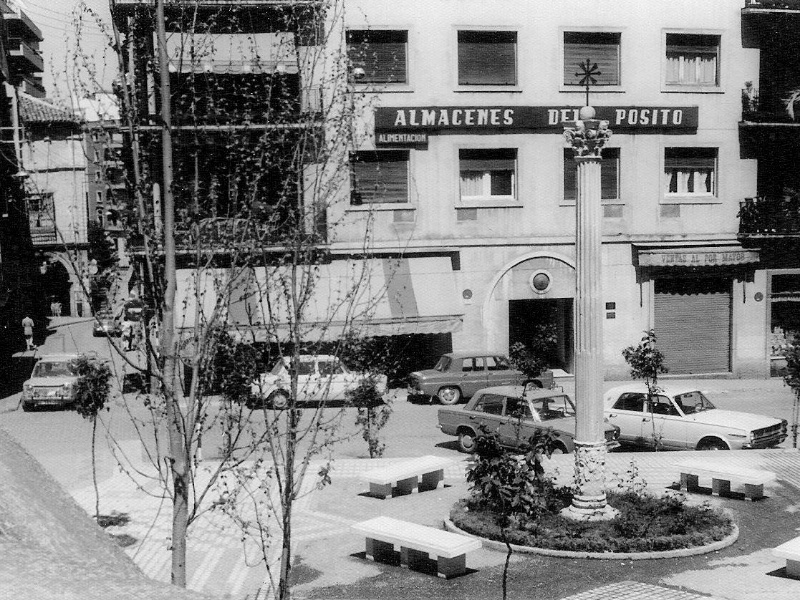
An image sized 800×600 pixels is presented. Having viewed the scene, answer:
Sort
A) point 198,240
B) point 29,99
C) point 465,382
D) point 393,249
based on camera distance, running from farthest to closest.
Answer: point 29,99 < point 393,249 < point 465,382 < point 198,240

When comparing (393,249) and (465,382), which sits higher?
(393,249)

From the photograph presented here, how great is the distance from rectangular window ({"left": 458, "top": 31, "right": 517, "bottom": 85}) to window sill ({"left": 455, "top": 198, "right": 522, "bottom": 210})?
3806 mm

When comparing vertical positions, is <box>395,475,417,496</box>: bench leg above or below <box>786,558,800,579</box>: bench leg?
below

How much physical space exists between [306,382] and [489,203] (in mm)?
19548

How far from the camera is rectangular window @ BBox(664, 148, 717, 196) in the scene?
29156mm

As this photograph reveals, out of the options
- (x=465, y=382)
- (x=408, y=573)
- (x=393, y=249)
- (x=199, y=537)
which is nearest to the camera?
(x=408, y=573)

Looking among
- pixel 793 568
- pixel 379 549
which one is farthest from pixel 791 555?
pixel 379 549

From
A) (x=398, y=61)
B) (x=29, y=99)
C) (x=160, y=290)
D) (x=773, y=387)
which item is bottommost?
(x=773, y=387)

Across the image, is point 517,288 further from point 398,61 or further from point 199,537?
point 199,537

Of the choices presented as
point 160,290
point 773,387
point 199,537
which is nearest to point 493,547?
point 199,537

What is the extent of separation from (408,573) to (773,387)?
65.7 ft

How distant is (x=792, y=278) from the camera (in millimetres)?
29625

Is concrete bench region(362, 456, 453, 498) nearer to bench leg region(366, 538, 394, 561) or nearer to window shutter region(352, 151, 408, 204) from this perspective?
bench leg region(366, 538, 394, 561)

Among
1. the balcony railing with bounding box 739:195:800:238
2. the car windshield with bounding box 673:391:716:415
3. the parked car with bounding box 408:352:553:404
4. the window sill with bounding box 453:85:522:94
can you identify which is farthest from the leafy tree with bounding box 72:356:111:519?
the balcony railing with bounding box 739:195:800:238
